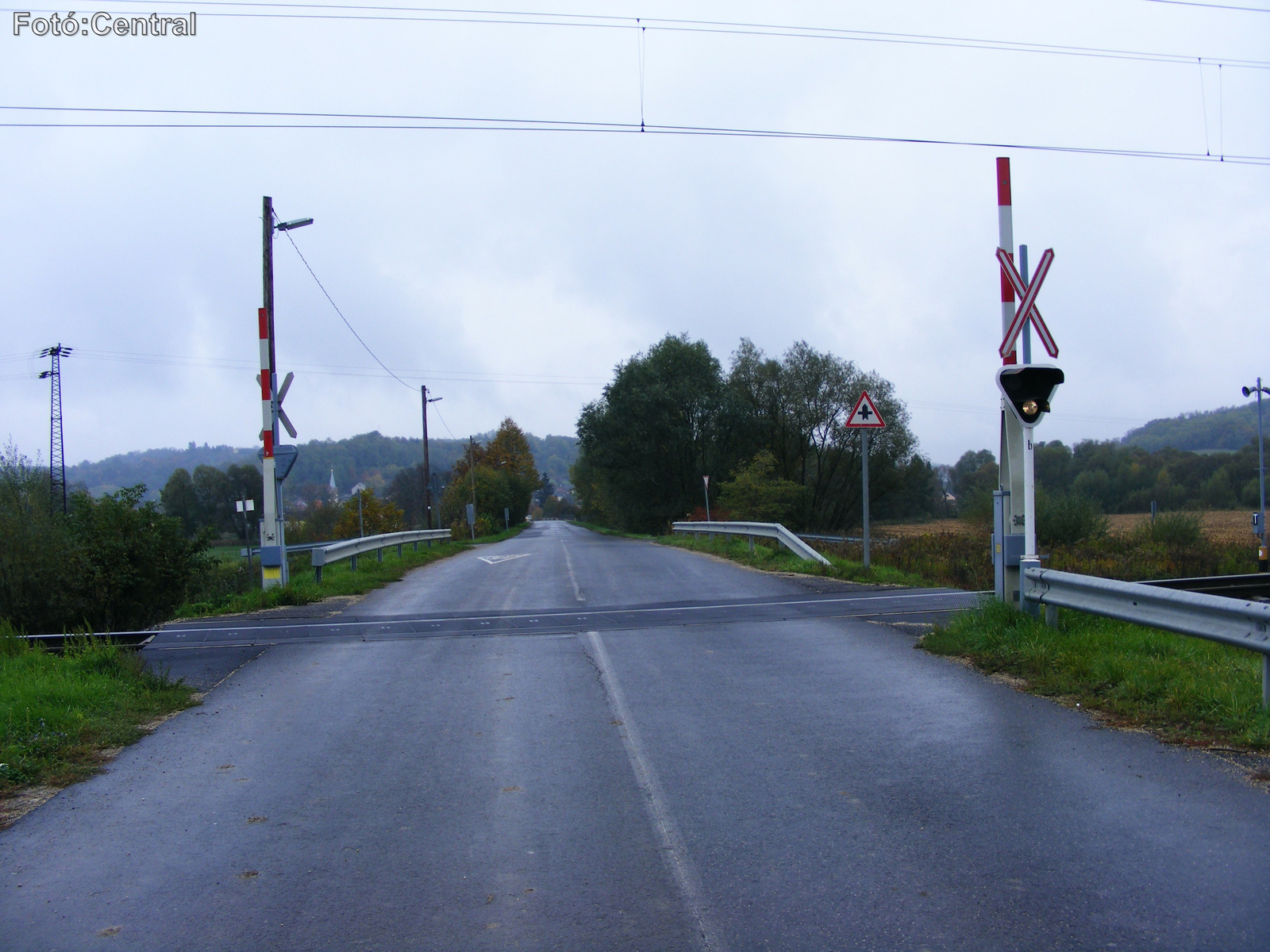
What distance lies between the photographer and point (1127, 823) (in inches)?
174

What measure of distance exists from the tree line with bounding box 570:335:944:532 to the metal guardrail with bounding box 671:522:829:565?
31.1m

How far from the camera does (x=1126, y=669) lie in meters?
7.13

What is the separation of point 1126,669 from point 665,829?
4.53 metres

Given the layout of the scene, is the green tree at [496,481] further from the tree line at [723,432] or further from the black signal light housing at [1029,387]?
the black signal light housing at [1029,387]

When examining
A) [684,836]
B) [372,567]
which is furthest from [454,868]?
[372,567]

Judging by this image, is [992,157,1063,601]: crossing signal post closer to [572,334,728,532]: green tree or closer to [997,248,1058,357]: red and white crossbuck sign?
[997,248,1058,357]: red and white crossbuck sign

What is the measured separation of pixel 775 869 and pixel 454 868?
1480 millimetres

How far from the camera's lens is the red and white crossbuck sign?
8.83m

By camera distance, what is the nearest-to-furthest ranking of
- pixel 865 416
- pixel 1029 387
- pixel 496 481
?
pixel 1029 387, pixel 865 416, pixel 496 481

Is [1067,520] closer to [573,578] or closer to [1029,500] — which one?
[573,578]

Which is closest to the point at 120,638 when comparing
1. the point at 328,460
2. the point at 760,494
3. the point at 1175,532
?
the point at 1175,532

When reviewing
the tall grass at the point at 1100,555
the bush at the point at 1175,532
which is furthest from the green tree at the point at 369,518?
the bush at the point at 1175,532

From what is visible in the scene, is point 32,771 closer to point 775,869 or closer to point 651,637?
point 775,869

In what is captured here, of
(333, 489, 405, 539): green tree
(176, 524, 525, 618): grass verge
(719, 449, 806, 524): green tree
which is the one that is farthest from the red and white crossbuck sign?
(333, 489, 405, 539): green tree
